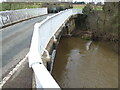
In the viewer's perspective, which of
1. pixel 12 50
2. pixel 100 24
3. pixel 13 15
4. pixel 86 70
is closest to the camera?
pixel 12 50

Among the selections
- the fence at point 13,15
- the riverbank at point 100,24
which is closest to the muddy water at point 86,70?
the riverbank at point 100,24

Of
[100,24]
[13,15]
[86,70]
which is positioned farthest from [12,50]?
[100,24]

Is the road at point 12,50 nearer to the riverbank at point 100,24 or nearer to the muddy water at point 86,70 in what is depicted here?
the muddy water at point 86,70

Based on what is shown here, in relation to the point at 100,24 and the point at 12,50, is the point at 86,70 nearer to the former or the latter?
the point at 12,50

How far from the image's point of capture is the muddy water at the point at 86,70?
11.8 m

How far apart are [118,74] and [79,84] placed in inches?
144

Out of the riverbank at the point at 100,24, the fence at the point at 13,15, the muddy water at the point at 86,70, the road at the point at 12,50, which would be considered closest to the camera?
the road at the point at 12,50

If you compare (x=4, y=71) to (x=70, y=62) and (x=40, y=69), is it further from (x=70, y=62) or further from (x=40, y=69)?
(x=70, y=62)

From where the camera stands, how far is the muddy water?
11767 millimetres

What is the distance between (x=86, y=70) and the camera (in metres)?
14.1

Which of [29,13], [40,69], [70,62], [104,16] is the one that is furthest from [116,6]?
[40,69]

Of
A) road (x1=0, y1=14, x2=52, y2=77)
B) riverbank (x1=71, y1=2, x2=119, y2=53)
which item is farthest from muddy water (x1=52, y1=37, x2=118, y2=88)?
riverbank (x1=71, y1=2, x2=119, y2=53)

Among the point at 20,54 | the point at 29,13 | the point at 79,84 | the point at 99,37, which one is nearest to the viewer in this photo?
the point at 20,54

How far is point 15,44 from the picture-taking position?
384 inches
